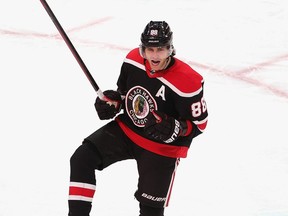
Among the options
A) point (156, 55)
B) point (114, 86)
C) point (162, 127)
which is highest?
point (156, 55)

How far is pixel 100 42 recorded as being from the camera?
5535mm

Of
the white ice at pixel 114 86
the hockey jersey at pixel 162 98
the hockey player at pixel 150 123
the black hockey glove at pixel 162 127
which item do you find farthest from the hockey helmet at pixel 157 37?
the white ice at pixel 114 86

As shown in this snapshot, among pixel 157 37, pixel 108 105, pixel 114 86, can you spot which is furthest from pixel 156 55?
pixel 114 86

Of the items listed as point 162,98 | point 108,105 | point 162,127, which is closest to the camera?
point 162,127

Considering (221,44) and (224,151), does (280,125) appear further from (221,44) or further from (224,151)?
(221,44)

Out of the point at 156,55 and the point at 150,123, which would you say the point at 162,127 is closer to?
the point at 150,123

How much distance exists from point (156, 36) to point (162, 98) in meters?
0.28

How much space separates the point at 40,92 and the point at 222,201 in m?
1.70

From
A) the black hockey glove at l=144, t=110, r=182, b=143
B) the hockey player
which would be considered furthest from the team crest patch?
the black hockey glove at l=144, t=110, r=182, b=143

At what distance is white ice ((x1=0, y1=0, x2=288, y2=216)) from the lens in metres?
3.47

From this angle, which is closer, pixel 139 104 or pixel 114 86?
pixel 139 104

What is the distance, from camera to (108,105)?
3.02 metres

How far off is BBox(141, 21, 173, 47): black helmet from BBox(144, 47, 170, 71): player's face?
21 mm

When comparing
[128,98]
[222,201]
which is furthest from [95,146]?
[222,201]
